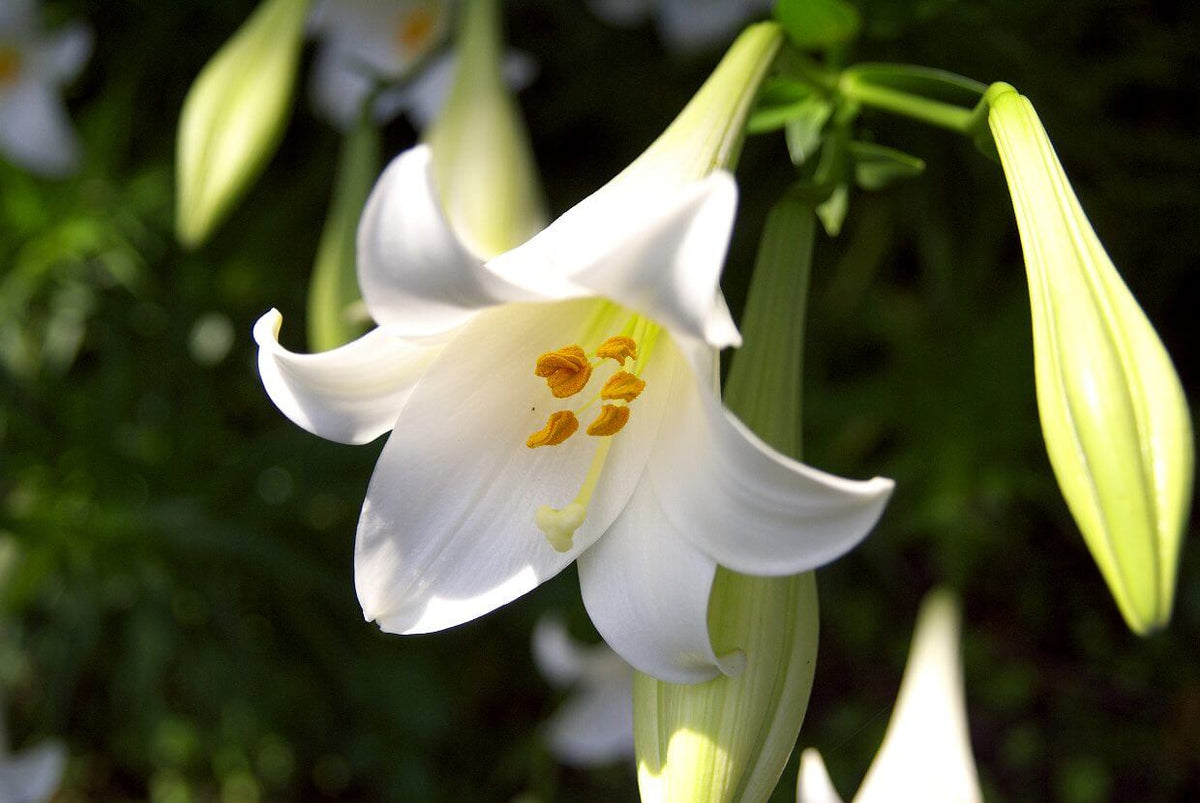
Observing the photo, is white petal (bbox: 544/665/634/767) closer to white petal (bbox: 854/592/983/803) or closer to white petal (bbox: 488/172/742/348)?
white petal (bbox: 854/592/983/803)

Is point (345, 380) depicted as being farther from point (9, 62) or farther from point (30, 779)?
point (9, 62)

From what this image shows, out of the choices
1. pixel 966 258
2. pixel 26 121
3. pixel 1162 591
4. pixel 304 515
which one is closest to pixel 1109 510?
pixel 1162 591

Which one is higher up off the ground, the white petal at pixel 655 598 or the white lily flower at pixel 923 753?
the white petal at pixel 655 598

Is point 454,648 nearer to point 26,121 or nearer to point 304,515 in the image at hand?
point 304,515

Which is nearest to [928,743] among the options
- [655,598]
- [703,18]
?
[655,598]

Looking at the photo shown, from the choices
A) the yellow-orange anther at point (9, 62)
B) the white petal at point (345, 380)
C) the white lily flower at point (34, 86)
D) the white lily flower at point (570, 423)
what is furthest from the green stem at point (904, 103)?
the yellow-orange anther at point (9, 62)

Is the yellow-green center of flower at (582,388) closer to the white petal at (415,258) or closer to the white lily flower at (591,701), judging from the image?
the white petal at (415,258)
